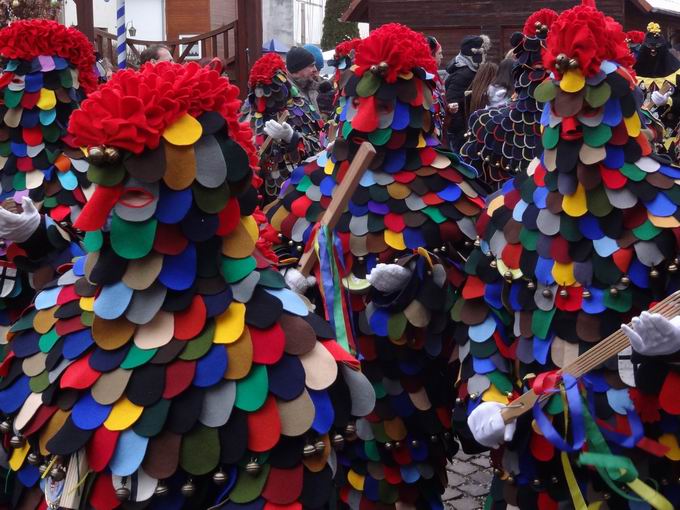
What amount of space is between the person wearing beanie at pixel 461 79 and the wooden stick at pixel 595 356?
5046 mm

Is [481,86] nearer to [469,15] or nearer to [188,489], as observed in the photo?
[188,489]

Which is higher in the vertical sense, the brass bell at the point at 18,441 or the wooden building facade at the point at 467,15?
the brass bell at the point at 18,441

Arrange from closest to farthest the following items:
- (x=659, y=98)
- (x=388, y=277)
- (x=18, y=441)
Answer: (x=18, y=441)
(x=388, y=277)
(x=659, y=98)

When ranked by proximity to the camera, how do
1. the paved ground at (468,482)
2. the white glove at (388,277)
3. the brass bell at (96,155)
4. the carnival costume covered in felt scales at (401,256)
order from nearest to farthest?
the brass bell at (96,155)
the white glove at (388,277)
the carnival costume covered in felt scales at (401,256)
the paved ground at (468,482)

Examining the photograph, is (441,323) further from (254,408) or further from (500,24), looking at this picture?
(500,24)

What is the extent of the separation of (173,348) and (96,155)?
1.38 feet

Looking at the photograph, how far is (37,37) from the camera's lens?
3500 millimetres

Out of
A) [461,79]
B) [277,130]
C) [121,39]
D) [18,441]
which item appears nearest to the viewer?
[18,441]

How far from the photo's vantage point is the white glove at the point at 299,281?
2.92 meters

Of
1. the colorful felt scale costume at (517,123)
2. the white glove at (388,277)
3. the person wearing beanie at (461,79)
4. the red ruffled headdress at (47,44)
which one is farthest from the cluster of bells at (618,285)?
the person wearing beanie at (461,79)

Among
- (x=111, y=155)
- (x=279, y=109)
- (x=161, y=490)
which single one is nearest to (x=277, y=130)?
(x=279, y=109)

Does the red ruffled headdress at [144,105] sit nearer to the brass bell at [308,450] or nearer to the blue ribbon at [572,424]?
the brass bell at [308,450]

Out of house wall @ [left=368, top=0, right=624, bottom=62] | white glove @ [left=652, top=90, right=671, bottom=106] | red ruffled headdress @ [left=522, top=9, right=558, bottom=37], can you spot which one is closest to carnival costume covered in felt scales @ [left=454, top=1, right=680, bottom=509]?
red ruffled headdress @ [left=522, top=9, right=558, bottom=37]

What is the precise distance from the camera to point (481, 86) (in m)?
6.95
